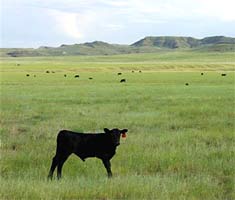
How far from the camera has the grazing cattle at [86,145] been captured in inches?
445

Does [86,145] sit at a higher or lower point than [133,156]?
higher

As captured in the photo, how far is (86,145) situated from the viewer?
11.5 m

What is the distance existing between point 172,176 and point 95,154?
173cm

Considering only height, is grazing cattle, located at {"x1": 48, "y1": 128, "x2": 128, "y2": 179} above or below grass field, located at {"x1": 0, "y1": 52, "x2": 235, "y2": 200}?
above

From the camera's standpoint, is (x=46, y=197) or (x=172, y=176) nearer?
(x=46, y=197)

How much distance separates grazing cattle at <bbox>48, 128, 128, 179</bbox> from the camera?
1129 cm

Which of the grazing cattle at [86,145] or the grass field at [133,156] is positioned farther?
the grazing cattle at [86,145]

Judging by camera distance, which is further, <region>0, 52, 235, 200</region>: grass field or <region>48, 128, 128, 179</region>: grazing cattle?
<region>48, 128, 128, 179</region>: grazing cattle

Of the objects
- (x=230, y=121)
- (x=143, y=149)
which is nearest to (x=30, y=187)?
(x=143, y=149)

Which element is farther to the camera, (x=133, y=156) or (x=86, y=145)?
(x=133, y=156)

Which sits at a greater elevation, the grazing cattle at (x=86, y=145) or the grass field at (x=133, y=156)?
the grazing cattle at (x=86, y=145)

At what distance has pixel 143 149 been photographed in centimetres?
1465

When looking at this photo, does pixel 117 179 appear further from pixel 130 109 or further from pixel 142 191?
pixel 130 109

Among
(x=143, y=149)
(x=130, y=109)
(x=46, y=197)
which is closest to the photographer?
(x=46, y=197)
